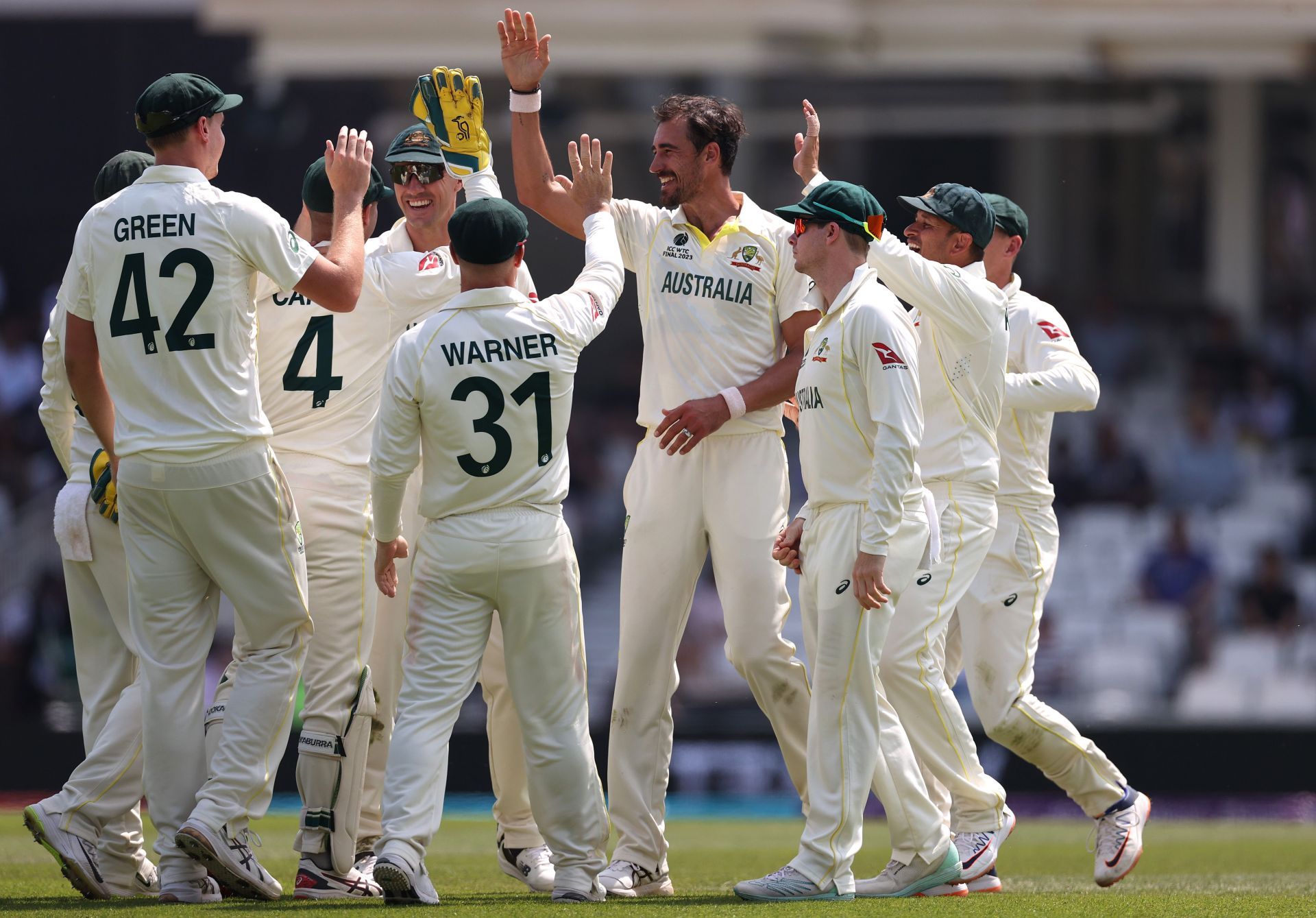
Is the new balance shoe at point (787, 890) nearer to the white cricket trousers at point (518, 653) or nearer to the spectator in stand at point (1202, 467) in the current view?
the white cricket trousers at point (518, 653)

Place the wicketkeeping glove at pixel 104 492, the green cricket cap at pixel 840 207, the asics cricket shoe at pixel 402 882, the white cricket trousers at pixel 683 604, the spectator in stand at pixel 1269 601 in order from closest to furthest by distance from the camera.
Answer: the asics cricket shoe at pixel 402 882 < the green cricket cap at pixel 840 207 < the wicketkeeping glove at pixel 104 492 < the white cricket trousers at pixel 683 604 < the spectator in stand at pixel 1269 601

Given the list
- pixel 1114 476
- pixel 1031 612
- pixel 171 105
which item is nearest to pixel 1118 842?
pixel 1031 612

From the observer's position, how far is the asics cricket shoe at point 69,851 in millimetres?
5367

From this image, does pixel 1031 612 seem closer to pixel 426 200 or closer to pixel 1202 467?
pixel 426 200

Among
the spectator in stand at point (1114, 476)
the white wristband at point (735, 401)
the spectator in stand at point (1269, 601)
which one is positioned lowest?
the spectator in stand at point (1269, 601)

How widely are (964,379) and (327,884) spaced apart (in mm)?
2784

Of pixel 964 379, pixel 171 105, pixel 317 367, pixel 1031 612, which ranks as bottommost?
pixel 1031 612

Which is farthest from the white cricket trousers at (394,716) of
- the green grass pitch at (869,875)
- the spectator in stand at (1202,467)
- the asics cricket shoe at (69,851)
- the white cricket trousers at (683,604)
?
the spectator in stand at (1202,467)

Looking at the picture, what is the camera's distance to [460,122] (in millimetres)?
5828

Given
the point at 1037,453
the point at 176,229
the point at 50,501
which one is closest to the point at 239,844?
the point at 176,229

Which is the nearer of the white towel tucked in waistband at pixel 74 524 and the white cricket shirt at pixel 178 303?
the white cricket shirt at pixel 178 303

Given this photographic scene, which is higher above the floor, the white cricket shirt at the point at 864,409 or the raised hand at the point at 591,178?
the raised hand at the point at 591,178

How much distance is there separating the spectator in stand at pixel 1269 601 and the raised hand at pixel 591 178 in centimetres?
980

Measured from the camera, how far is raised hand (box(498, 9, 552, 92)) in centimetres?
583
